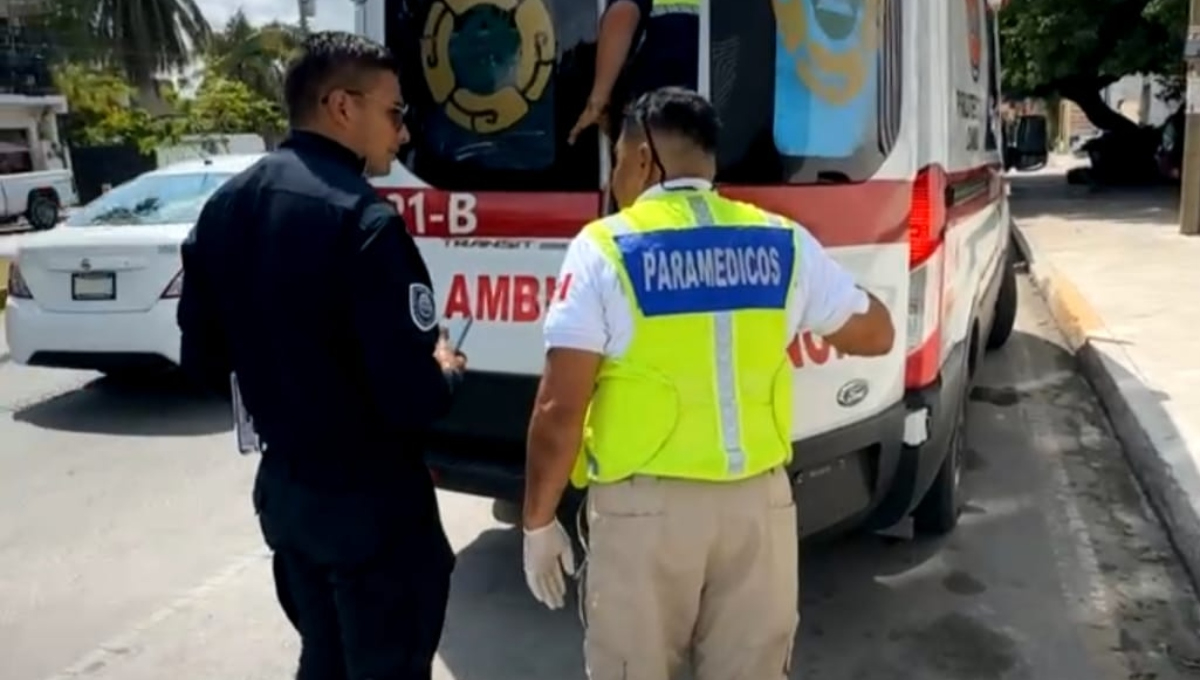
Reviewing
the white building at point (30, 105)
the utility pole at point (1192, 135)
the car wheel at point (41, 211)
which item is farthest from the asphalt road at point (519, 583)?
the white building at point (30, 105)

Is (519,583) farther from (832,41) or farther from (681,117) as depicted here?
(681,117)

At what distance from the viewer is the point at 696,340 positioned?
7.86 ft

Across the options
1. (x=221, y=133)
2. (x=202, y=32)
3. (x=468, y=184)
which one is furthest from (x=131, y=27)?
(x=468, y=184)

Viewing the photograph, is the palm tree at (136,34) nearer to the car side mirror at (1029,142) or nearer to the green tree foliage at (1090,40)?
the green tree foliage at (1090,40)

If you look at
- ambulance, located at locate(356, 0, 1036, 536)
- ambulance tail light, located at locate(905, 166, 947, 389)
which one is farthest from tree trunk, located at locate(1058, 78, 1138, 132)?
ambulance, located at locate(356, 0, 1036, 536)

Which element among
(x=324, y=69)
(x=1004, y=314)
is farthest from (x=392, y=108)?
(x=1004, y=314)

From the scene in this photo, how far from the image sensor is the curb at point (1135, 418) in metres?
4.93

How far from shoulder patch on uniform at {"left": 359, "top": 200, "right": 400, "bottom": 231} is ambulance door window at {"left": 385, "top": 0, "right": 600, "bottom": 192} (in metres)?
1.55

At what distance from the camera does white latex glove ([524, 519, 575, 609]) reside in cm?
262

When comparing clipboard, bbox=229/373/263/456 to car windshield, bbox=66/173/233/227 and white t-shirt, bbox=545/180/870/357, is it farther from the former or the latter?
car windshield, bbox=66/173/233/227

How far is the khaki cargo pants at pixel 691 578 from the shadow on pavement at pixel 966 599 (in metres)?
1.30

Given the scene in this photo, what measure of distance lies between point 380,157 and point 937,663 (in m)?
2.50

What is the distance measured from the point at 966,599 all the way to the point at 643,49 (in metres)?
2.29

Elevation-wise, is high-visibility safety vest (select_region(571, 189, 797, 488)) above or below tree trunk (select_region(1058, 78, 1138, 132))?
below
